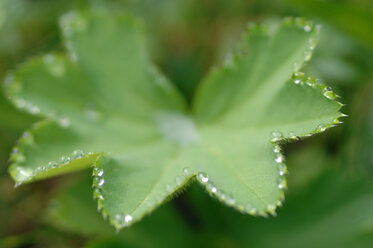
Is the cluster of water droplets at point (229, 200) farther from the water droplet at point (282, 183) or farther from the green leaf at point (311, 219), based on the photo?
the green leaf at point (311, 219)

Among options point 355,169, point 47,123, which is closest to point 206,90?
point 47,123

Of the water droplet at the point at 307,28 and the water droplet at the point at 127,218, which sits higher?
the water droplet at the point at 307,28

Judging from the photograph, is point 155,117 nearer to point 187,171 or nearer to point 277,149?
point 187,171

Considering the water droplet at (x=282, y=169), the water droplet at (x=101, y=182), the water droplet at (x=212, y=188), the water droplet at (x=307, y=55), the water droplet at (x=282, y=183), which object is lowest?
the water droplet at (x=282, y=183)

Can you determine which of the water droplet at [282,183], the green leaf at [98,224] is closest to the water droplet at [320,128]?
the water droplet at [282,183]

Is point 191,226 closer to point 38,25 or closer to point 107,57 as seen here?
point 107,57

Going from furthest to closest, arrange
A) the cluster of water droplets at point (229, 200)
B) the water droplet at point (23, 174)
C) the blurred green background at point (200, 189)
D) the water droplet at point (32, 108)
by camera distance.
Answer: the blurred green background at point (200, 189) < the water droplet at point (32, 108) < the water droplet at point (23, 174) < the cluster of water droplets at point (229, 200)

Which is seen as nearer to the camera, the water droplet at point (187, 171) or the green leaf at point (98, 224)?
the water droplet at point (187, 171)
